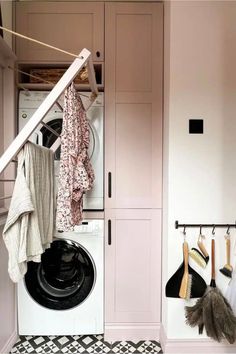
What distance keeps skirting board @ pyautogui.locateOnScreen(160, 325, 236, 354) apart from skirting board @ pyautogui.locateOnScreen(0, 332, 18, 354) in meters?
1.12

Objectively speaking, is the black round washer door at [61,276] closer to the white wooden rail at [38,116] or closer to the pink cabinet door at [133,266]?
the pink cabinet door at [133,266]

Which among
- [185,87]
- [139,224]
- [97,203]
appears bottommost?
[139,224]

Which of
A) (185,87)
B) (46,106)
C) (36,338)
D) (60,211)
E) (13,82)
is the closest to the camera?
(46,106)

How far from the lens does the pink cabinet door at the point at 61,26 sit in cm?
193

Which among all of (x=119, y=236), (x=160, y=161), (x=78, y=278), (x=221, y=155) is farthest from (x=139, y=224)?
(x=221, y=155)

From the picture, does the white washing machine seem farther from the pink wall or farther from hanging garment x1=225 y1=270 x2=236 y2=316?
hanging garment x1=225 y1=270 x2=236 y2=316

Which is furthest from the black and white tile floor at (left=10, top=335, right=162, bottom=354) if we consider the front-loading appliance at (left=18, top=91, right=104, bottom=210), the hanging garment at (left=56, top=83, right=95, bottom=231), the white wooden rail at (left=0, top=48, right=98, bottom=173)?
the white wooden rail at (left=0, top=48, right=98, bottom=173)

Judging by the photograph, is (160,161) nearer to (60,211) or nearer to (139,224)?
(139,224)

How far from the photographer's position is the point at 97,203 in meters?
1.97

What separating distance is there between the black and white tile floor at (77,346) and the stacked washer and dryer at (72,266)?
6 centimetres

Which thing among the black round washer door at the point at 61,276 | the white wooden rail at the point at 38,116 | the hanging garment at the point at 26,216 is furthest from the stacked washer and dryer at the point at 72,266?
the white wooden rail at the point at 38,116

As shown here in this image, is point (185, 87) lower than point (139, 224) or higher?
higher

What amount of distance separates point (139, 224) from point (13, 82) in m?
1.41

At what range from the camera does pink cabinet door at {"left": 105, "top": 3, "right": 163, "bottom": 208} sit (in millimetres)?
1935
